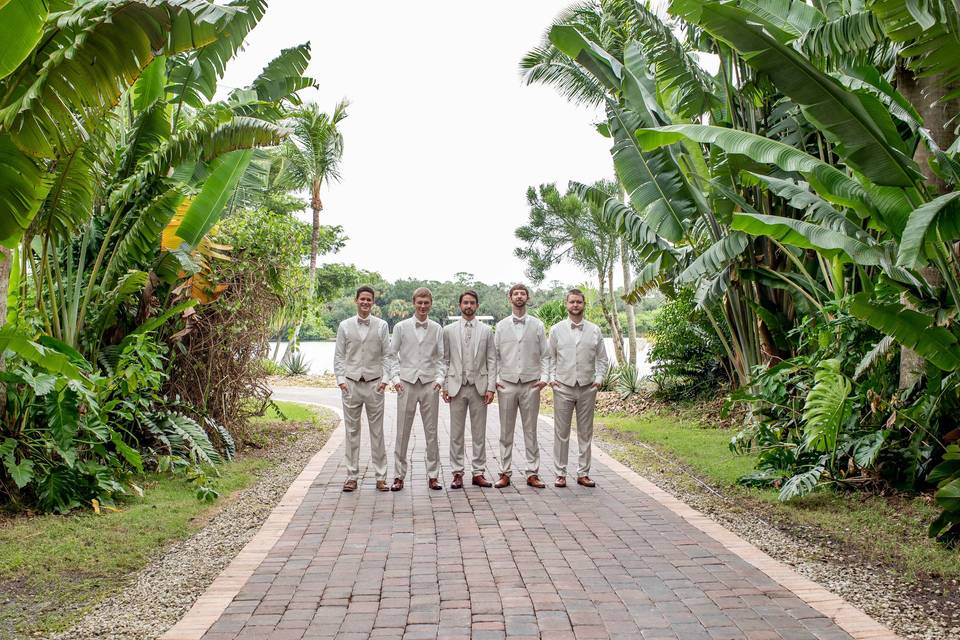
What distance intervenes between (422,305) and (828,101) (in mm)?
4278

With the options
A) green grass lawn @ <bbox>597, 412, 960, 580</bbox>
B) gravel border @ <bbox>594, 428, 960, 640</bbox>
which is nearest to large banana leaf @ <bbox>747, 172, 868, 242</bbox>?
green grass lawn @ <bbox>597, 412, 960, 580</bbox>

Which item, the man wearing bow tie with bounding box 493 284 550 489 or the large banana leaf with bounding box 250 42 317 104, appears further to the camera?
the large banana leaf with bounding box 250 42 317 104

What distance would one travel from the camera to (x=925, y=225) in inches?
210

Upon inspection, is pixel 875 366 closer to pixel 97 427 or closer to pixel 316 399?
pixel 97 427

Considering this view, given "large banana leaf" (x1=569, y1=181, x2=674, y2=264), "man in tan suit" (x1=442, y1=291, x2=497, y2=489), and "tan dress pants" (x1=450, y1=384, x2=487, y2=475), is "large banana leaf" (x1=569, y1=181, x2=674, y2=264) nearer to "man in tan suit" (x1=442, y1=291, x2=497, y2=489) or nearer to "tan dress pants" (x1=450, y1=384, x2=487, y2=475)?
"man in tan suit" (x1=442, y1=291, x2=497, y2=489)

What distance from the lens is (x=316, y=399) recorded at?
2194cm

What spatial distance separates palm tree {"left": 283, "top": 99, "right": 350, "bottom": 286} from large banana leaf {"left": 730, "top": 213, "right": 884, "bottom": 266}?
75.5 ft

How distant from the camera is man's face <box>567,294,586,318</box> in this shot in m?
8.55

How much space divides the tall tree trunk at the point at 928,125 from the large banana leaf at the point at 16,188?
753cm

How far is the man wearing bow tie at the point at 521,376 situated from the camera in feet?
28.4

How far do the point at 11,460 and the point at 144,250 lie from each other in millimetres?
2629

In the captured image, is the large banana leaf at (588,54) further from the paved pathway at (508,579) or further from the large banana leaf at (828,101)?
the paved pathway at (508,579)

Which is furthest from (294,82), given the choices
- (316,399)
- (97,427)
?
(316,399)

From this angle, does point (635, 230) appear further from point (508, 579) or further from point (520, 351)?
point (508, 579)
